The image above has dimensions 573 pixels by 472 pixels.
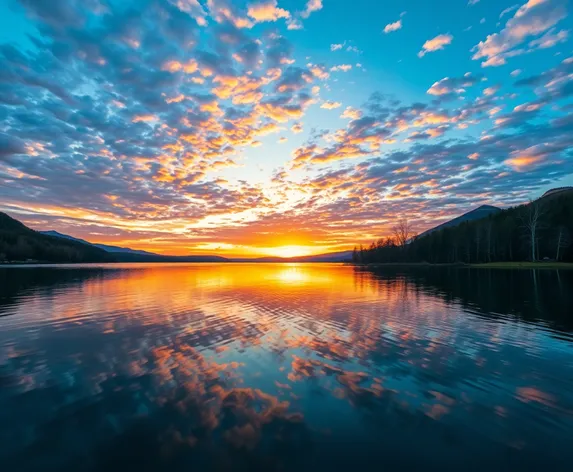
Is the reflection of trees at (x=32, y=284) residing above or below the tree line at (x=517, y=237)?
below

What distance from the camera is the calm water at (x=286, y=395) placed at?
25.7 feet

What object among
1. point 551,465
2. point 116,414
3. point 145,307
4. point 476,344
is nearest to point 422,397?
point 551,465

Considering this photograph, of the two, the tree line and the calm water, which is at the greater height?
the tree line

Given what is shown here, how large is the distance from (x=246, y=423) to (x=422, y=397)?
21.6 ft

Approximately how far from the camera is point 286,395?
11227 mm

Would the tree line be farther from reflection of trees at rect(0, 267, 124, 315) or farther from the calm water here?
reflection of trees at rect(0, 267, 124, 315)

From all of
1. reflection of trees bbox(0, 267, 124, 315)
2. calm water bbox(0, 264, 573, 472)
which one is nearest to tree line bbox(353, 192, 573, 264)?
calm water bbox(0, 264, 573, 472)

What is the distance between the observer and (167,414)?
9758 millimetres

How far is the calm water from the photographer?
782 cm

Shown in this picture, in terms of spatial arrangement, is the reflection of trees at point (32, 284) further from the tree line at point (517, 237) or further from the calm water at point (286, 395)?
the tree line at point (517, 237)

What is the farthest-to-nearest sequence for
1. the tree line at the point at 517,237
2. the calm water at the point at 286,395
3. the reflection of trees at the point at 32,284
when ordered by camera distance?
the tree line at the point at 517,237
the reflection of trees at the point at 32,284
the calm water at the point at 286,395

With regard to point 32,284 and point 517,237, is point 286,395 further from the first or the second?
point 517,237

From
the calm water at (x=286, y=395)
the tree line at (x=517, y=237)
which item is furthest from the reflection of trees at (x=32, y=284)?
the tree line at (x=517, y=237)

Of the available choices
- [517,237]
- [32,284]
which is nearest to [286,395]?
[32,284]
